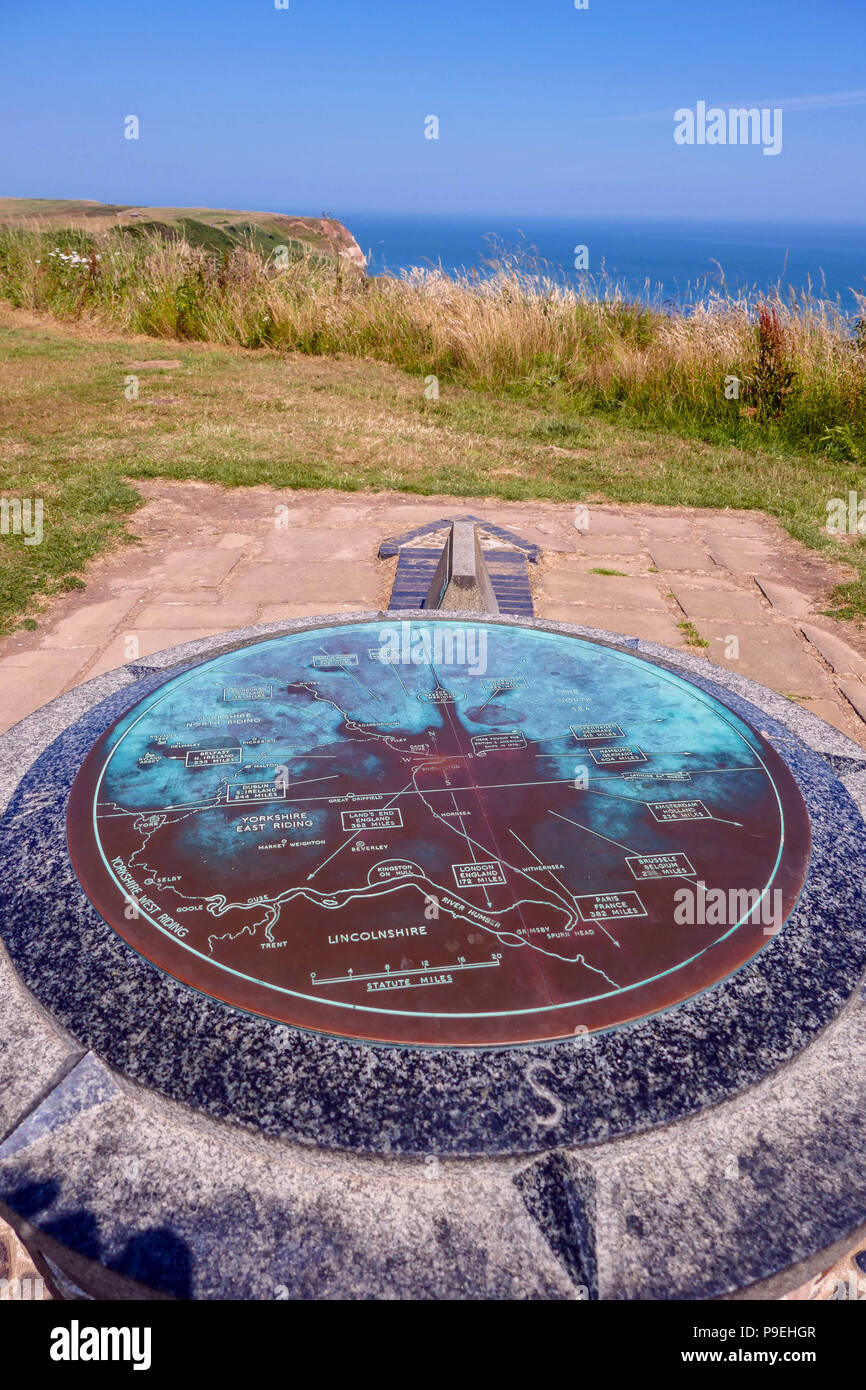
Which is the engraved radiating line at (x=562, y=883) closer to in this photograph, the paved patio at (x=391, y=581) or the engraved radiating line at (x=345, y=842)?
the engraved radiating line at (x=345, y=842)

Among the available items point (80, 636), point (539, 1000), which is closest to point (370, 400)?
point (80, 636)

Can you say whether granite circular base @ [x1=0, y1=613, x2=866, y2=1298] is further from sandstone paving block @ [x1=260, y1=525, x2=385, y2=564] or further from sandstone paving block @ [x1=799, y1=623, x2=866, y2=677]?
sandstone paving block @ [x1=260, y1=525, x2=385, y2=564]

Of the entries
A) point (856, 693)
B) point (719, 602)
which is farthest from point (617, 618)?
point (856, 693)

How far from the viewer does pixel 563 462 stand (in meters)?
7.26

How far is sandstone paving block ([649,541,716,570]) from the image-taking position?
5.18 meters

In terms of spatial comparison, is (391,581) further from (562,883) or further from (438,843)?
(562,883)

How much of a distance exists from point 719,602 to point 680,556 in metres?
0.76

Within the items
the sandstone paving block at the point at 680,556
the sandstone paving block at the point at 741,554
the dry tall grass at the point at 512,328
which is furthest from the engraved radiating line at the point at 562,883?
the dry tall grass at the point at 512,328

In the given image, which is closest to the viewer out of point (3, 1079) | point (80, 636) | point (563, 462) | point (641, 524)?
point (3, 1079)

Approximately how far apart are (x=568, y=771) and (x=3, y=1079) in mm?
1317

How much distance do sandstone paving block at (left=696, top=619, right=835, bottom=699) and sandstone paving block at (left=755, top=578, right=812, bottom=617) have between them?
26 centimetres

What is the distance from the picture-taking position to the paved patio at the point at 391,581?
3.89m

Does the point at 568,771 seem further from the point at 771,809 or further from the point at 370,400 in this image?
the point at 370,400

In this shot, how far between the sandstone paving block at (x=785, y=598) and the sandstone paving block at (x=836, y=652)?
186 millimetres
